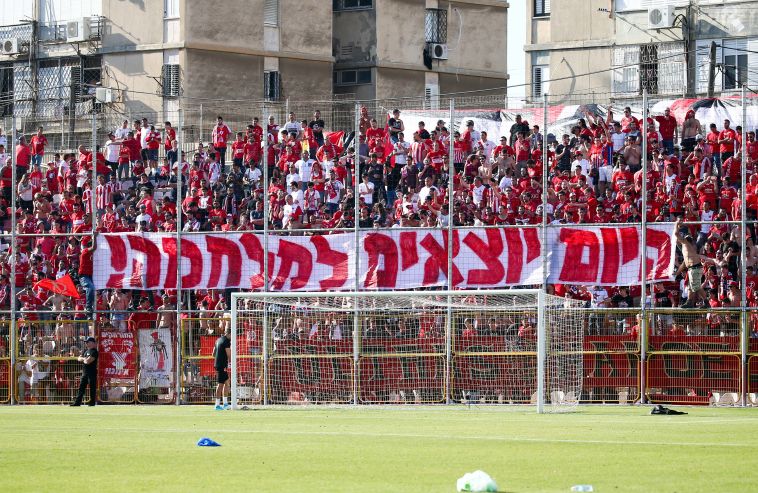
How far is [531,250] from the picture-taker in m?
27.8

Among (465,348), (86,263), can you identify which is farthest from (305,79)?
(465,348)

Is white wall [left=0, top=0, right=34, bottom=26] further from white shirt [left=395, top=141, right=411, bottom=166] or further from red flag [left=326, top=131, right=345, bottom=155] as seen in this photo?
white shirt [left=395, top=141, right=411, bottom=166]

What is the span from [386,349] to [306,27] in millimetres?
33309

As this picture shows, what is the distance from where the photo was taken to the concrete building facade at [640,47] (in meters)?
49.8

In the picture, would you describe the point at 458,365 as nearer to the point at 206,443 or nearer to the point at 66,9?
the point at 206,443

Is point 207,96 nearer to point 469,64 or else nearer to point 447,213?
point 469,64

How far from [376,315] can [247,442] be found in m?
11.0

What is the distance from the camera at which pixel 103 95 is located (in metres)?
56.3

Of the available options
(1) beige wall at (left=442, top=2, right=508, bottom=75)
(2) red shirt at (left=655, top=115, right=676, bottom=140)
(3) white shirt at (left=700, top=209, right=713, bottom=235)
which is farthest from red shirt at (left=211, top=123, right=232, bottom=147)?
(1) beige wall at (left=442, top=2, right=508, bottom=75)

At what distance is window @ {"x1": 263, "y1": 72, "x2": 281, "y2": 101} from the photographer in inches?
2291

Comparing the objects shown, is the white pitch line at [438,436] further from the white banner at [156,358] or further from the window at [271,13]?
the window at [271,13]

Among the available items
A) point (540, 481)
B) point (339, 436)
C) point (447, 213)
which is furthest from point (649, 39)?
point (540, 481)

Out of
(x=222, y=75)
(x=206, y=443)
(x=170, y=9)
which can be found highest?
(x=170, y=9)

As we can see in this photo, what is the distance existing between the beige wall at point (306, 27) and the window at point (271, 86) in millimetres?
1167
